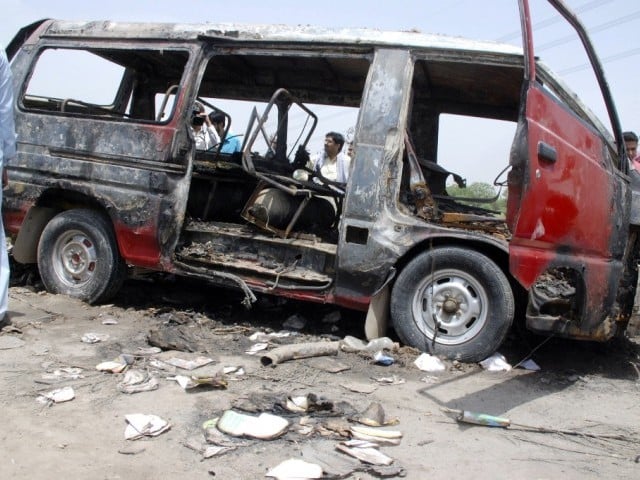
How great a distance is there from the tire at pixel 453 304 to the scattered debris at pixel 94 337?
6.76ft

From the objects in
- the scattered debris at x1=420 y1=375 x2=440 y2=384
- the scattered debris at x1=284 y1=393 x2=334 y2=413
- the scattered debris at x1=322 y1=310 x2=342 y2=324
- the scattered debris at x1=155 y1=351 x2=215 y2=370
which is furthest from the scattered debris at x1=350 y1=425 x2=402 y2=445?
the scattered debris at x1=322 y1=310 x2=342 y2=324

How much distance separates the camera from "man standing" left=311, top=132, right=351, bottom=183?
22.6 feet

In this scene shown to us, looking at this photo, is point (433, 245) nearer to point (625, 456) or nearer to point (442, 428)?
point (442, 428)

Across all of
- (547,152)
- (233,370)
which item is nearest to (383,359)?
(233,370)

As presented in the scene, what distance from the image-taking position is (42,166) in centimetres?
544

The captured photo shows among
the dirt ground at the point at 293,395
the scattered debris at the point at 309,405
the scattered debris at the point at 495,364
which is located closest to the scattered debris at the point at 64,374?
the dirt ground at the point at 293,395

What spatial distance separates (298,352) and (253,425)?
1261 millimetres

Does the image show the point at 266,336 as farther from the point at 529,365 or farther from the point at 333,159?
the point at 333,159

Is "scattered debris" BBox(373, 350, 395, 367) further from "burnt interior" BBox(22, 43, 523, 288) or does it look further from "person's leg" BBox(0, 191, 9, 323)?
"person's leg" BBox(0, 191, 9, 323)

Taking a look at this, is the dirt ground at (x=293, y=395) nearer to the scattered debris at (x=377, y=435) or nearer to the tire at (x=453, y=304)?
the scattered debris at (x=377, y=435)

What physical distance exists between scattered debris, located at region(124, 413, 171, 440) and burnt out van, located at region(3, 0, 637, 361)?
180cm

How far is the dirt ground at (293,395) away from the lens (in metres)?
2.78

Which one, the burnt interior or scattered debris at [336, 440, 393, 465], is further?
the burnt interior

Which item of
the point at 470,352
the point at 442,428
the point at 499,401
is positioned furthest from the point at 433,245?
the point at 442,428
